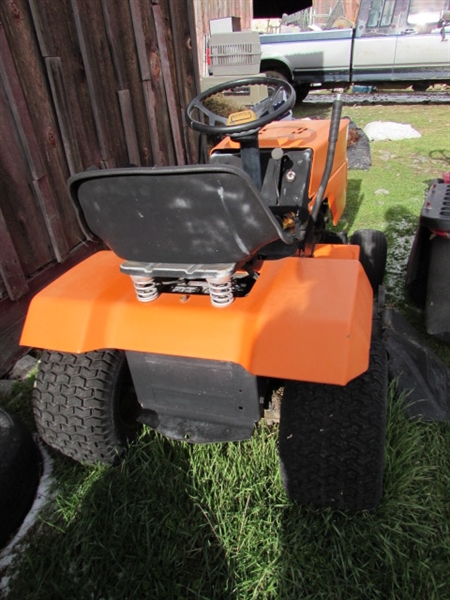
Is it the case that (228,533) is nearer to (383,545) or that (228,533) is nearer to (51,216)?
(383,545)

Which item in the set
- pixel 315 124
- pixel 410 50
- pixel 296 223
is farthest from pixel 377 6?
pixel 296 223

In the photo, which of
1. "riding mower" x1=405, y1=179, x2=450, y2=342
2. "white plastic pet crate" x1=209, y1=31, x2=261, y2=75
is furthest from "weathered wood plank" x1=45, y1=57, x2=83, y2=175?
"white plastic pet crate" x1=209, y1=31, x2=261, y2=75

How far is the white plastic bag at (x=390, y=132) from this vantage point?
6.66 metres

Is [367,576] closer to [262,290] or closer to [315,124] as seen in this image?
[262,290]

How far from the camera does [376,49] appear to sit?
8.93m

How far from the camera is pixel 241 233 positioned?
4.38ft

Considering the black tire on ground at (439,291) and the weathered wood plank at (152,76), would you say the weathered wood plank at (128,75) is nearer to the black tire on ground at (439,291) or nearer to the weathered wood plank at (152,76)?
the weathered wood plank at (152,76)

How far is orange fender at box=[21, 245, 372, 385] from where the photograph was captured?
134cm

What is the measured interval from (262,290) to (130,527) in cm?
98

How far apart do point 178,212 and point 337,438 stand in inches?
33.7

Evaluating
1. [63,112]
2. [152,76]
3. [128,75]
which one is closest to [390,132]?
[152,76]

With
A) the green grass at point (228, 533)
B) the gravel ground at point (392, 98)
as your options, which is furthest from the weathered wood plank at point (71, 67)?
the gravel ground at point (392, 98)

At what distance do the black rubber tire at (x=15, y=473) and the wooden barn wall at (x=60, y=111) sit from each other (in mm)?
872

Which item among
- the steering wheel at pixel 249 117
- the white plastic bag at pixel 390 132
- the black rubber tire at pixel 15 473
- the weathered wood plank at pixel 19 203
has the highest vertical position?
the steering wheel at pixel 249 117
